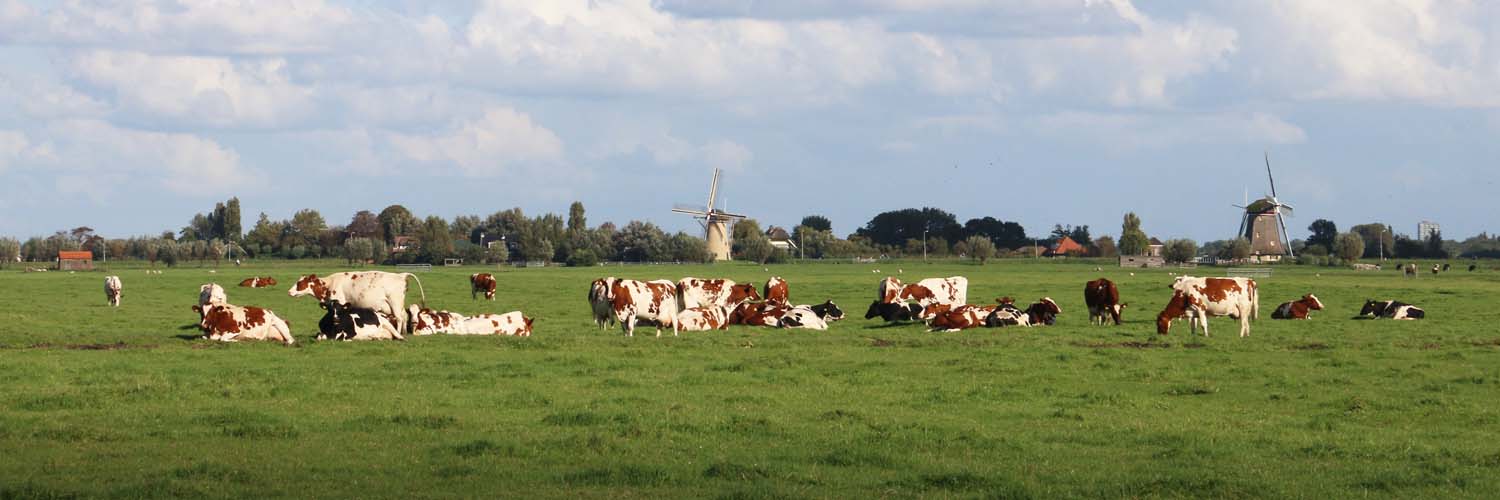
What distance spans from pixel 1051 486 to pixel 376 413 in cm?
738

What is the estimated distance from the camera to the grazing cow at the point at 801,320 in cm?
3027

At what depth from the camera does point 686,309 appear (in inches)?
1174

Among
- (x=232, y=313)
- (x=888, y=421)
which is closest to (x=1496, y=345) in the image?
(x=888, y=421)

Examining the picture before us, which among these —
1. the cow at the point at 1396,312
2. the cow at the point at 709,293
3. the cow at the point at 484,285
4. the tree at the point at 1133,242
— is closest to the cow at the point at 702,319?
the cow at the point at 709,293

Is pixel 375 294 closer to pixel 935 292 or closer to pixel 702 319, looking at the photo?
pixel 702 319

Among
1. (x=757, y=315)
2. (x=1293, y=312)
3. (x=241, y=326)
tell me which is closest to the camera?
(x=241, y=326)

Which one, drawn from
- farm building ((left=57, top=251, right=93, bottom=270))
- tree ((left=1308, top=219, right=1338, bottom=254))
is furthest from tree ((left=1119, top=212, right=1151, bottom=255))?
farm building ((left=57, top=251, right=93, bottom=270))

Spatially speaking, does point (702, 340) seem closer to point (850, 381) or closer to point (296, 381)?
point (850, 381)

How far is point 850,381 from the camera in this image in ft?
61.5

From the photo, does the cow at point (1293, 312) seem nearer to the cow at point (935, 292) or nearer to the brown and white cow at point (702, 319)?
the cow at point (935, 292)

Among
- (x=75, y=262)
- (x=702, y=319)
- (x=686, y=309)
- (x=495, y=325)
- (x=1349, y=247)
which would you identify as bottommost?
(x=495, y=325)

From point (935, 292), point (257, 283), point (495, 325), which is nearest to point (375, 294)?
point (495, 325)

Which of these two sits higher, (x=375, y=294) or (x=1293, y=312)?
(x=375, y=294)

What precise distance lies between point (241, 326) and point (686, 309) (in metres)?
9.26
